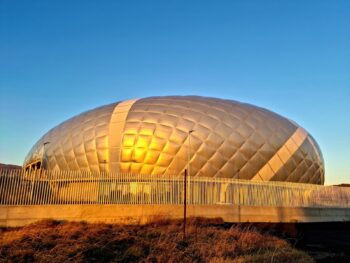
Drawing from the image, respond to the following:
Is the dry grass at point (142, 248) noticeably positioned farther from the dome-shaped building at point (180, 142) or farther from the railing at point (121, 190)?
the dome-shaped building at point (180, 142)

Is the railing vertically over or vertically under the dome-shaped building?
under

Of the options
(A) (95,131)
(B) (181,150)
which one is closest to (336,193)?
(B) (181,150)

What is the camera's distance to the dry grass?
392 inches

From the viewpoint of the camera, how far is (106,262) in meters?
9.88

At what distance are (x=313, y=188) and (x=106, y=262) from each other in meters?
19.8

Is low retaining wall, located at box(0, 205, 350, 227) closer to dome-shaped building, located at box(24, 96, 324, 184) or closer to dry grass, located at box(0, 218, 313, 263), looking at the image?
dry grass, located at box(0, 218, 313, 263)

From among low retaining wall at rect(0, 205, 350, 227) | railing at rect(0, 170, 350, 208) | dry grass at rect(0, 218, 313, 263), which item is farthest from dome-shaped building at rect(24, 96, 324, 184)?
dry grass at rect(0, 218, 313, 263)

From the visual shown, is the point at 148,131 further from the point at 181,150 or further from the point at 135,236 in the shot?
the point at 135,236

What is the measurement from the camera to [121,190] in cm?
2048

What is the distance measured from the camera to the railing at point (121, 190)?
19375mm

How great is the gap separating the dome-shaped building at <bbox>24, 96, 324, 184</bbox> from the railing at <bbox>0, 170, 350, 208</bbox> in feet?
16.4

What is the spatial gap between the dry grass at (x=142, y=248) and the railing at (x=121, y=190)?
235 inches

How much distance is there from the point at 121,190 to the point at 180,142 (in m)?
8.43

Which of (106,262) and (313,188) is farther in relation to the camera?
(313,188)
